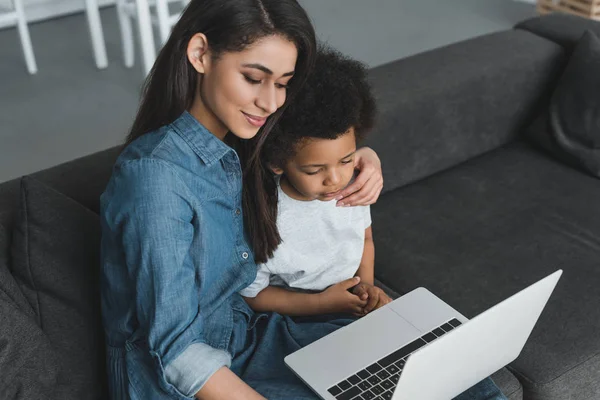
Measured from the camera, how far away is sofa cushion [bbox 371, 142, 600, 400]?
66.7 inches

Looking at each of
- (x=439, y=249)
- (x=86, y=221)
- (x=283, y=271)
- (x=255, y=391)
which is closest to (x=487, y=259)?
(x=439, y=249)

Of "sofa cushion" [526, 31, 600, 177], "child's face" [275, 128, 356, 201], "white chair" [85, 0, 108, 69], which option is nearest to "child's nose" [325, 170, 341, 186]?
"child's face" [275, 128, 356, 201]

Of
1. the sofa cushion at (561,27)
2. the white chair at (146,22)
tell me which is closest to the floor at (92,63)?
the white chair at (146,22)

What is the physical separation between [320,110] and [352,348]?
457mm

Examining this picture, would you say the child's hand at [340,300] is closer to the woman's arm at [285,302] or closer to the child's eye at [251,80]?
the woman's arm at [285,302]

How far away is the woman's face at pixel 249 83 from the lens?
1308 millimetres

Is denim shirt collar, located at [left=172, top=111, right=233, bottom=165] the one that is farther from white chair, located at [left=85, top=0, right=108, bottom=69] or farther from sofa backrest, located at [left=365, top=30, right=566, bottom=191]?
white chair, located at [left=85, top=0, right=108, bottom=69]

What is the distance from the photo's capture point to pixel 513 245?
201cm

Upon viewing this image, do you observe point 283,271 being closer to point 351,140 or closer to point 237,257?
point 237,257

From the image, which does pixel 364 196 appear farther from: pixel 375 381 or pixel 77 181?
pixel 77 181

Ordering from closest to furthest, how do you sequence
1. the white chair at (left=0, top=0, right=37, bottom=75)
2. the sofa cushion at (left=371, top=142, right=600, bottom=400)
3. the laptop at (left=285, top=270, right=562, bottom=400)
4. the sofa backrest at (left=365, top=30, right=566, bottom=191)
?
1. the laptop at (left=285, top=270, right=562, bottom=400)
2. the sofa cushion at (left=371, top=142, right=600, bottom=400)
3. the sofa backrest at (left=365, top=30, right=566, bottom=191)
4. the white chair at (left=0, top=0, right=37, bottom=75)

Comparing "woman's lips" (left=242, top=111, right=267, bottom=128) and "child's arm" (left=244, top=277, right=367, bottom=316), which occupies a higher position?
"woman's lips" (left=242, top=111, right=267, bottom=128)

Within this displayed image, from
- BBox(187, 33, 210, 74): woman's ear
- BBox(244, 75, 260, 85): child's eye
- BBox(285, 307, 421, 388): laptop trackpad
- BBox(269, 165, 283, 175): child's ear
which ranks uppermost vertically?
BBox(187, 33, 210, 74): woman's ear

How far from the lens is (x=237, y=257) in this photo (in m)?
1.51
